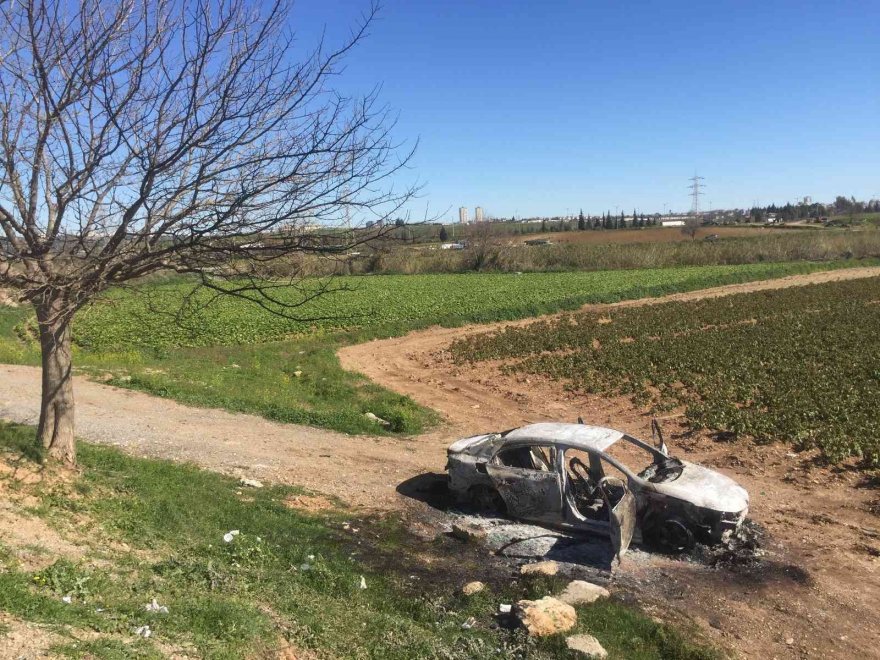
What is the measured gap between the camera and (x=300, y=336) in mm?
27359

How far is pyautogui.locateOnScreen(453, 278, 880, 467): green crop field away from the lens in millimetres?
13102

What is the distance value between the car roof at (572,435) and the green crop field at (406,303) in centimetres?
336

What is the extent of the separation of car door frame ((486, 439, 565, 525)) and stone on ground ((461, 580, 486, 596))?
1834 millimetres

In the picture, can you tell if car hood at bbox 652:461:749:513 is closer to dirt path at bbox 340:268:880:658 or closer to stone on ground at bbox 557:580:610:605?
dirt path at bbox 340:268:880:658

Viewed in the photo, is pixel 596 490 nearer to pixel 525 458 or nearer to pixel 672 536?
pixel 525 458

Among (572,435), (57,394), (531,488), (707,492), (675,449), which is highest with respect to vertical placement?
(57,394)

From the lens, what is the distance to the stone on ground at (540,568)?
287 inches

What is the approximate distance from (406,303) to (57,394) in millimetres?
29619

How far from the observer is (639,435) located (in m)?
13.8

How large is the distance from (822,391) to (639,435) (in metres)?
4.63

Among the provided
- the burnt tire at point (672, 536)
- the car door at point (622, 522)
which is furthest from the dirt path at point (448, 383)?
the car door at point (622, 522)

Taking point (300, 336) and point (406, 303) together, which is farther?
point (406, 303)

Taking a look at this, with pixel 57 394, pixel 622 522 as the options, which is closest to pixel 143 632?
pixel 57 394

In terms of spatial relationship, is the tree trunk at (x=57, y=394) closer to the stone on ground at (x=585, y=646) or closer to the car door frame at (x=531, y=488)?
the car door frame at (x=531, y=488)
